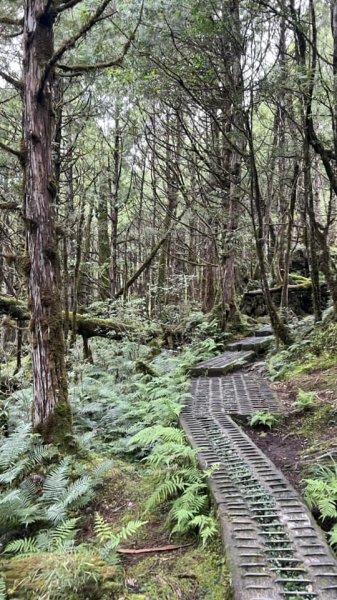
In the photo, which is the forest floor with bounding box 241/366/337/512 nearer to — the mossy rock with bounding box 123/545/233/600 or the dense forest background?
the mossy rock with bounding box 123/545/233/600

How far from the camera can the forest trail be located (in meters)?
2.43

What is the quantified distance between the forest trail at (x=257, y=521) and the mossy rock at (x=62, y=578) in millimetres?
825

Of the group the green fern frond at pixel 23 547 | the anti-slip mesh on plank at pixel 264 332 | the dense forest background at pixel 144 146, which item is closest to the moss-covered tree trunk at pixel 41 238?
the dense forest background at pixel 144 146

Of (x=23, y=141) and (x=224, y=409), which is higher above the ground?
(x=23, y=141)

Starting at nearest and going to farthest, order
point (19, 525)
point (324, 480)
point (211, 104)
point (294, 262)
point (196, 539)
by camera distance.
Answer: point (196, 539) → point (324, 480) → point (19, 525) → point (211, 104) → point (294, 262)

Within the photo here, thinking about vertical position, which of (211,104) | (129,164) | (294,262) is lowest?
(294,262)

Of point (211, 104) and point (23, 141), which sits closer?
point (23, 141)

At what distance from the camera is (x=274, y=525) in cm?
300

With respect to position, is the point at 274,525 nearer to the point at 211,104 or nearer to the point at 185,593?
the point at 185,593

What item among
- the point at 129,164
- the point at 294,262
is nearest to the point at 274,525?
the point at 294,262

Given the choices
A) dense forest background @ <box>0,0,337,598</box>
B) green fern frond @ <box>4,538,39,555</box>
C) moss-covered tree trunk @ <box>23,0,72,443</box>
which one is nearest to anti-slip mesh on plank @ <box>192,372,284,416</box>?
dense forest background @ <box>0,0,337,598</box>

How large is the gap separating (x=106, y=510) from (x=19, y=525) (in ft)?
2.76

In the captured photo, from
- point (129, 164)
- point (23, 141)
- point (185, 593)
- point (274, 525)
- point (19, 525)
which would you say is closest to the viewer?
point (185, 593)

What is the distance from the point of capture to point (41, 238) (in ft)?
16.7
